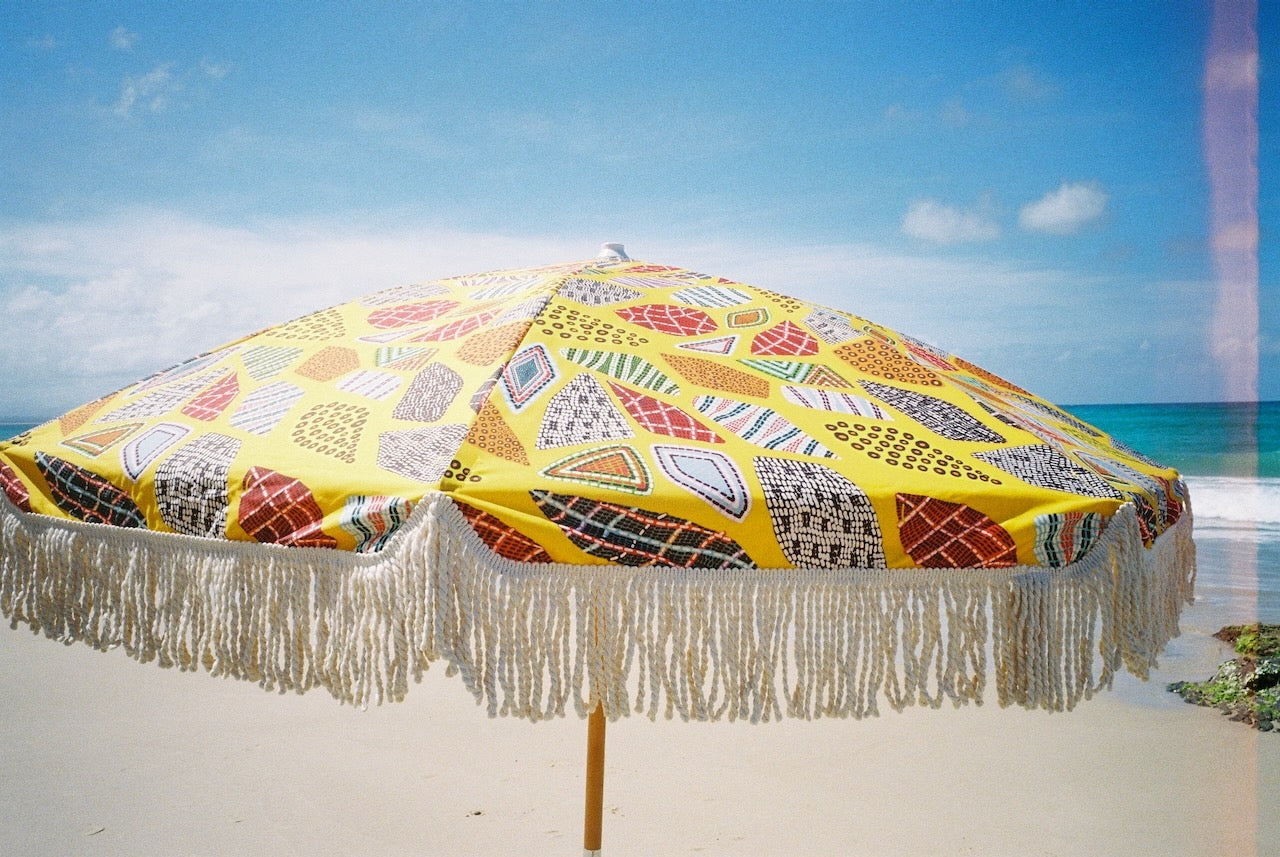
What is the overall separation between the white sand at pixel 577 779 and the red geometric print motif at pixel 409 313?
250 cm

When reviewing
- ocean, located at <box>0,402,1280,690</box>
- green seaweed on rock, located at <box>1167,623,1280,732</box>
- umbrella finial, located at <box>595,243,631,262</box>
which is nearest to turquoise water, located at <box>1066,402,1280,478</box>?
ocean, located at <box>0,402,1280,690</box>

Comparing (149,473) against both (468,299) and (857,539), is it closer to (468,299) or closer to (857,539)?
(468,299)

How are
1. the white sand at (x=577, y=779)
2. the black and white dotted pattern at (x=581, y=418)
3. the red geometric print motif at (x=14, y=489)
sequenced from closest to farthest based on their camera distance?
the black and white dotted pattern at (x=581, y=418) < the red geometric print motif at (x=14, y=489) < the white sand at (x=577, y=779)

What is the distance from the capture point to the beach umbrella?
1.24 metres

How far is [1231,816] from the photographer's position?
12.7ft

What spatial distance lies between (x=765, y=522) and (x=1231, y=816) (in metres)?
3.76

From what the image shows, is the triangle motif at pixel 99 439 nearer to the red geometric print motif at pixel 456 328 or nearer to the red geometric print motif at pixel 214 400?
the red geometric print motif at pixel 214 400

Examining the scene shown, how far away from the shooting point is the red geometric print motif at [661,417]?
136 cm

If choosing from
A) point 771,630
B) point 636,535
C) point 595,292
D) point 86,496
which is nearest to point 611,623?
point 636,535

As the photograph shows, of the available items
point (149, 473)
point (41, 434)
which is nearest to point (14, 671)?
point (41, 434)

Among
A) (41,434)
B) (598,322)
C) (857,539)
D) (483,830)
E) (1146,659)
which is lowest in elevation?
(483,830)

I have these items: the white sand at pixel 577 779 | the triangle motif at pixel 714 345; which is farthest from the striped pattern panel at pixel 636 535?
the white sand at pixel 577 779

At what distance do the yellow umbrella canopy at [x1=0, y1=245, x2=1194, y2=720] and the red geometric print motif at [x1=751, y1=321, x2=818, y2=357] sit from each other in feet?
0.05

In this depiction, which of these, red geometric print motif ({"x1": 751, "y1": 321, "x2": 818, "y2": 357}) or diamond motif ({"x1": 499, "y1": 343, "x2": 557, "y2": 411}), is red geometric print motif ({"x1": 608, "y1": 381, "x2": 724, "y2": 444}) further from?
red geometric print motif ({"x1": 751, "y1": 321, "x2": 818, "y2": 357})
